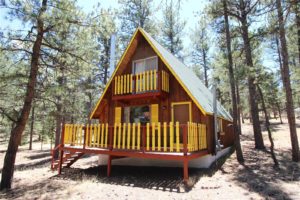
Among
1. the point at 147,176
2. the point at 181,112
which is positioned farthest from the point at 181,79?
the point at 147,176

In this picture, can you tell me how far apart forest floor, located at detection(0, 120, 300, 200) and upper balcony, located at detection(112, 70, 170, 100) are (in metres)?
3.72

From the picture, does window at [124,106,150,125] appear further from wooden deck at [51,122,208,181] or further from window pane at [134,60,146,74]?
window pane at [134,60,146,74]

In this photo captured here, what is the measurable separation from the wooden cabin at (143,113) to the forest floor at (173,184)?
3.11ft

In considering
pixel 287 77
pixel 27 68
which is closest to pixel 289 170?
pixel 287 77

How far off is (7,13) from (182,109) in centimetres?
876

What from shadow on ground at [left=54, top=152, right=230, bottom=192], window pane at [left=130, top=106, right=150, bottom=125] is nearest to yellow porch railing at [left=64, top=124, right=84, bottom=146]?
shadow on ground at [left=54, top=152, right=230, bottom=192]

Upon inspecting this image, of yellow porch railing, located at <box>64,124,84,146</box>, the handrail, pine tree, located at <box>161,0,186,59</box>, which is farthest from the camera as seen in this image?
pine tree, located at <box>161,0,186,59</box>

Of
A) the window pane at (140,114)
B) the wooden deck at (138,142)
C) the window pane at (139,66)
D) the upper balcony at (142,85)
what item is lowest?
the wooden deck at (138,142)

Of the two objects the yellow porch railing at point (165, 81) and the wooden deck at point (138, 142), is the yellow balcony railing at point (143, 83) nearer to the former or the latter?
the yellow porch railing at point (165, 81)

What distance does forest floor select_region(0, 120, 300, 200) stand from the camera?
6.52m

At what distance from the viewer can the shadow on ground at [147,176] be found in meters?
7.63

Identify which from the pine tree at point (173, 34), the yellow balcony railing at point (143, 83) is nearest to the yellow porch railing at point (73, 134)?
the yellow balcony railing at point (143, 83)

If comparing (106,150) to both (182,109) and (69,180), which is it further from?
(182,109)

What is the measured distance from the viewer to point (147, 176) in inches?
357
